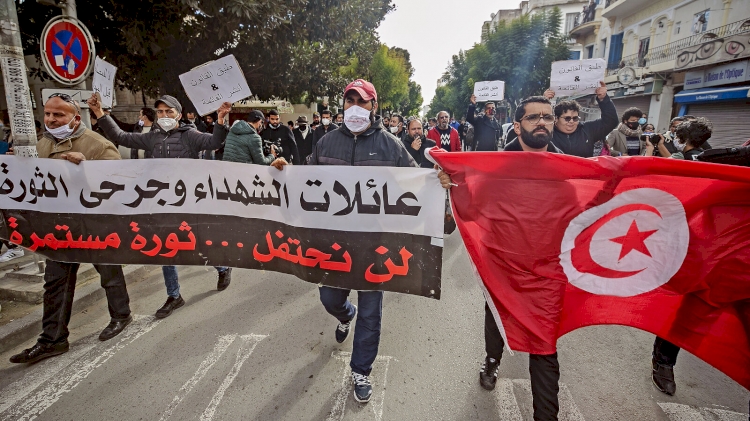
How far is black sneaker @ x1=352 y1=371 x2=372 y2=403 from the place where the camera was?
8.52 ft

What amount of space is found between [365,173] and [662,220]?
1731mm

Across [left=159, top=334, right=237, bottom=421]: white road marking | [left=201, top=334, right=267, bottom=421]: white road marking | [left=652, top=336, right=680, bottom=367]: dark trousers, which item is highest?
[left=652, top=336, right=680, bottom=367]: dark trousers

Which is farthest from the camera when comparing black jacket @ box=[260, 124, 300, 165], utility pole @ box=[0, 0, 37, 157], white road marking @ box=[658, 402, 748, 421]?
black jacket @ box=[260, 124, 300, 165]

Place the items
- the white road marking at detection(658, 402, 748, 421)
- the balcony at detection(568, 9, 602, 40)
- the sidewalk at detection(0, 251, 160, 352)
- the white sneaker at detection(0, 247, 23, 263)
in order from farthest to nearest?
the balcony at detection(568, 9, 602, 40), the white sneaker at detection(0, 247, 23, 263), the sidewalk at detection(0, 251, 160, 352), the white road marking at detection(658, 402, 748, 421)

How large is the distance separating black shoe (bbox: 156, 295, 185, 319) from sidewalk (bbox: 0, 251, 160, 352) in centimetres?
89

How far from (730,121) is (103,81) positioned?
1739 centimetres

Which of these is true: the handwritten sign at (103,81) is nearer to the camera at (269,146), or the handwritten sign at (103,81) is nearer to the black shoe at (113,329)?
A: the black shoe at (113,329)

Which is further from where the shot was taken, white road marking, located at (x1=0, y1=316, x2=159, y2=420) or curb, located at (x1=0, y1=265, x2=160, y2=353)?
curb, located at (x1=0, y1=265, x2=160, y2=353)

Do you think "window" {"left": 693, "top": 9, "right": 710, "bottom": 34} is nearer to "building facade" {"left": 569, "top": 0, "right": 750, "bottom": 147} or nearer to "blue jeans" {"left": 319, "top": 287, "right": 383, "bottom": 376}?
"building facade" {"left": 569, "top": 0, "right": 750, "bottom": 147}

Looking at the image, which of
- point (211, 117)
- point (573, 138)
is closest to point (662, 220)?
point (573, 138)

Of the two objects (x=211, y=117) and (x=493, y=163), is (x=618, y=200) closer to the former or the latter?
(x=493, y=163)

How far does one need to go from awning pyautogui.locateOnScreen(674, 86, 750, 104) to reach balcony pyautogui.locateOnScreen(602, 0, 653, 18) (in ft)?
23.6

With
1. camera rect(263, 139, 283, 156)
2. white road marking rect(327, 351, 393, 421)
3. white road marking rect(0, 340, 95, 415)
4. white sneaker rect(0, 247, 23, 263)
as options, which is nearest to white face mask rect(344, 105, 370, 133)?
white road marking rect(327, 351, 393, 421)

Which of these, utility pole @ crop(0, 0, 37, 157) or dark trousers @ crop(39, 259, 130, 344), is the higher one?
utility pole @ crop(0, 0, 37, 157)
